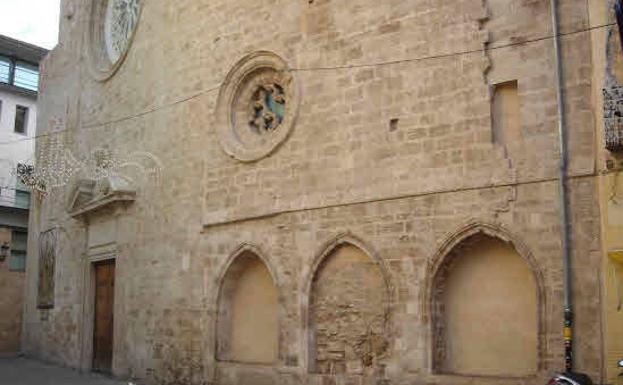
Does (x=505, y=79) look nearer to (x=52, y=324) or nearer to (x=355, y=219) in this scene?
(x=355, y=219)

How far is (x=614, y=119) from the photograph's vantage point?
7.49m

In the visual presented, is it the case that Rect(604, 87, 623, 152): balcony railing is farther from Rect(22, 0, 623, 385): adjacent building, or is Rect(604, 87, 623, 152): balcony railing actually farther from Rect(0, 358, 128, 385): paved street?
Rect(0, 358, 128, 385): paved street

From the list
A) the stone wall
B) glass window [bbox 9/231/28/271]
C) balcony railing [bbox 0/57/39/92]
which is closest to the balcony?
glass window [bbox 9/231/28/271]

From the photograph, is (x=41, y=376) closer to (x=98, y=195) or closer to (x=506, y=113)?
(x=98, y=195)

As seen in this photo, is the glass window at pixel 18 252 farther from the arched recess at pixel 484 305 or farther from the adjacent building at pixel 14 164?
the arched recess at pixel 484 305

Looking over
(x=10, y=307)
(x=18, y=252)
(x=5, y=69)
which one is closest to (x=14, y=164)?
(x=5, y=69)

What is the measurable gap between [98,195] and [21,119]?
41.3ft

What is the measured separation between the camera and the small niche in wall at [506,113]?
28.7 feet

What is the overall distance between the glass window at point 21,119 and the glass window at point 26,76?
2.49ft

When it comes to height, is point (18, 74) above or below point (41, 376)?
above

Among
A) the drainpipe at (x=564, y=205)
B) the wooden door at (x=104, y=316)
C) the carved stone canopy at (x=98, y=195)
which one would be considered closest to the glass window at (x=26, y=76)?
the carved stone canopy at (x=98, y=195)

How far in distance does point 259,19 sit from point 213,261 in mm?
3843

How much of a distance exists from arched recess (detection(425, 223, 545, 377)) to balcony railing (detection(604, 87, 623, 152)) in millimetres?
1477

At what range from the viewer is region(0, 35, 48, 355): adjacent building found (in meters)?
21.9
